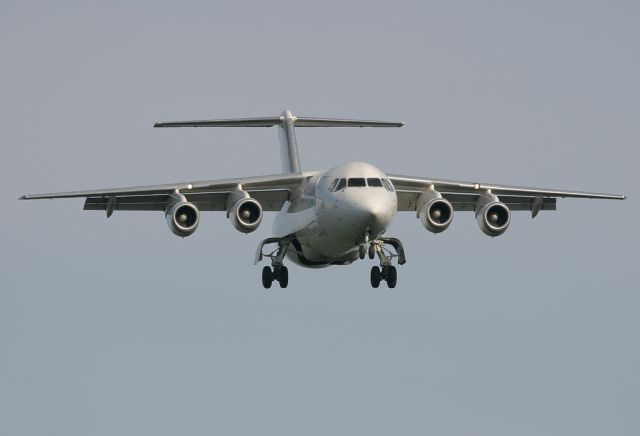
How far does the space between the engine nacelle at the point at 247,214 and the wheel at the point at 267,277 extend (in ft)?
7.81

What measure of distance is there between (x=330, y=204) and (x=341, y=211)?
436mm

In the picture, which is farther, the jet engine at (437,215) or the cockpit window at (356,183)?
the jet engine at (437,215)

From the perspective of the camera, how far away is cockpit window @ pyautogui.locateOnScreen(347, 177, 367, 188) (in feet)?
98.9

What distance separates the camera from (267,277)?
33562 millimetres

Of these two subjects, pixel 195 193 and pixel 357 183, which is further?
pixel 195 193

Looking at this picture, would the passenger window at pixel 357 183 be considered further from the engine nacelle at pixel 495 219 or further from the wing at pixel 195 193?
the engine nacelle at pixel 495 219

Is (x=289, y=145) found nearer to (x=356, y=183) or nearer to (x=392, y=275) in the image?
(x=392, y=275)

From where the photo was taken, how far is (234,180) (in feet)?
106

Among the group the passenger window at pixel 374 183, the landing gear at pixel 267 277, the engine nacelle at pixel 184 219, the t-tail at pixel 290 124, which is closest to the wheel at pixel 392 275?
the landing gear at pixel 267 277

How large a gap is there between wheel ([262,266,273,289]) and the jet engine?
3.60 metres

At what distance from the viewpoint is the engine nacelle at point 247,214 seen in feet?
103

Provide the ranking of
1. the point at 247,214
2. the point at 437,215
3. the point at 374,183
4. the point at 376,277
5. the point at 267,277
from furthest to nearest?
the point at 267,277, the point at 376,277, the point at 437,215, the point at 247,214, the point at 374,183

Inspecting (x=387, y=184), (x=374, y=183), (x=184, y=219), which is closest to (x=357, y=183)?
(x=374, y=183)

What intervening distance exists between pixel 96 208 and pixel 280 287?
422cm
